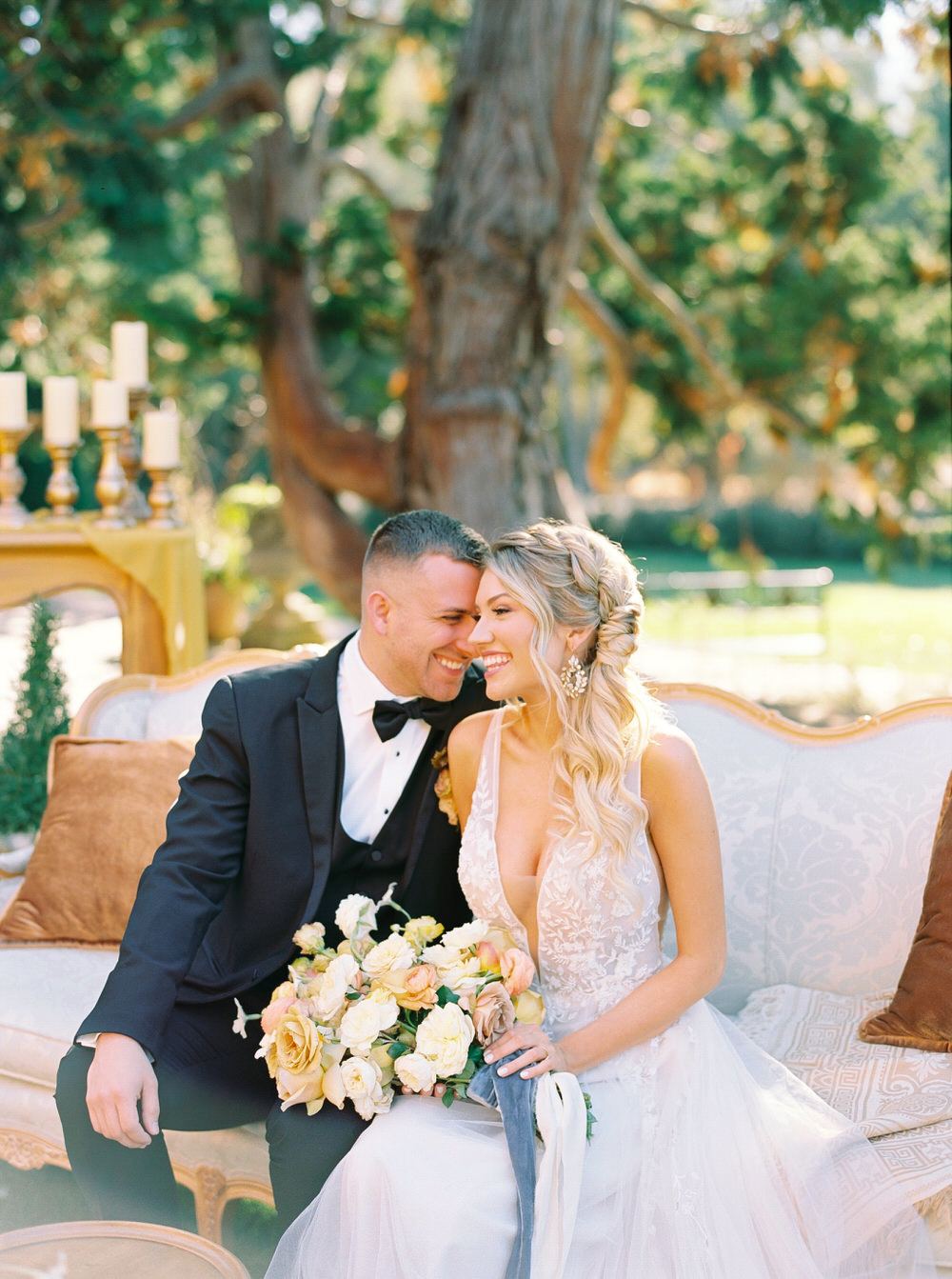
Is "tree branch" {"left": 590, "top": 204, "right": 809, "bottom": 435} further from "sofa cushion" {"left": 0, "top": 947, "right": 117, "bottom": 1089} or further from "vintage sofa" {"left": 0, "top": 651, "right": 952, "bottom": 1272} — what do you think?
"sofa cushion" {"left": 0, "top": 947, "right": 117, "bottom": 1089}

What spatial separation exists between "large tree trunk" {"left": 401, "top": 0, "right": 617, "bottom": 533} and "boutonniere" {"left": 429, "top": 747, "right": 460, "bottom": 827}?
11.1 feet

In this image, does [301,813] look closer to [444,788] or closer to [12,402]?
[444,788]

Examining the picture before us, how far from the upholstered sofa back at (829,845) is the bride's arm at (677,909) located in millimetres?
700

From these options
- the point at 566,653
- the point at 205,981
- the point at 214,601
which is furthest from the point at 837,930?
the point at 214,601

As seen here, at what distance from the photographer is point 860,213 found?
943 cm

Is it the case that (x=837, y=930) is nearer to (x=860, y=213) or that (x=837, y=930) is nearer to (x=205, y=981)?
(x=205, y=981)

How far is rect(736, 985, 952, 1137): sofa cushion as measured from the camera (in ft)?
8.57

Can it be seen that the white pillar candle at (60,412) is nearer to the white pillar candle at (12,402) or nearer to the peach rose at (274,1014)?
the white pillar candle at (12,402)

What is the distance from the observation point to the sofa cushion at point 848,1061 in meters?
2.61

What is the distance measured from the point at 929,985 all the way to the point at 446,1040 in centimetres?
113

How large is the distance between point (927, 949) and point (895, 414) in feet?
21.1

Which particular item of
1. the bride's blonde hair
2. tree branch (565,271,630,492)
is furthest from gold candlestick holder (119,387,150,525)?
tree branch (565,271,630,492)

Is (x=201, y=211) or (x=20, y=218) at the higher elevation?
(x=201, y=211)

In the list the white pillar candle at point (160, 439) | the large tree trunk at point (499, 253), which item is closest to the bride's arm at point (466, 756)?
the white pillar candle at point (160, 439)
